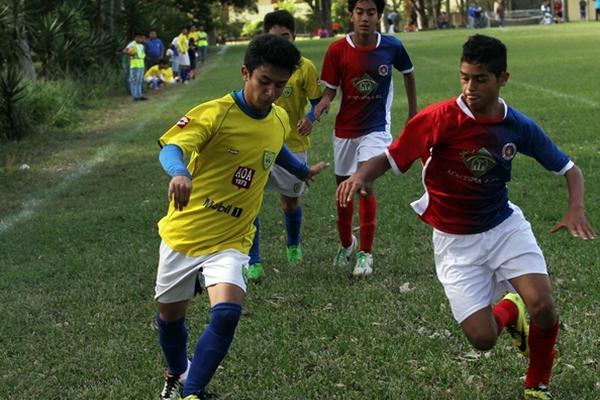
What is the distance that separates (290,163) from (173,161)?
1.03 metres

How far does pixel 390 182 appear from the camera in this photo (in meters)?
9.84

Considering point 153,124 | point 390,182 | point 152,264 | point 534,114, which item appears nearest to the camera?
point 152,264

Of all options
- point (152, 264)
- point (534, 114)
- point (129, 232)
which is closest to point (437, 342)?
point (152, 264)

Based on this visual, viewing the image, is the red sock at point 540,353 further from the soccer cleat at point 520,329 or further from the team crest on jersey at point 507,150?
the team crest on jersey at point 507,150

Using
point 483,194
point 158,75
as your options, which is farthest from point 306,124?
point 158,75

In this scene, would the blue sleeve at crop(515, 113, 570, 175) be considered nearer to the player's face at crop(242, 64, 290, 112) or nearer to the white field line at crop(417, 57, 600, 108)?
the player's face at crop(242, 64, 290, 112)

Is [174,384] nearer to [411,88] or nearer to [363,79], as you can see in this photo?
[363,79]

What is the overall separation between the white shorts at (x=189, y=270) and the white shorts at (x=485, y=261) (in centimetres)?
101

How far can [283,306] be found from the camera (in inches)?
228

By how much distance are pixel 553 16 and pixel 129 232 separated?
205 ft

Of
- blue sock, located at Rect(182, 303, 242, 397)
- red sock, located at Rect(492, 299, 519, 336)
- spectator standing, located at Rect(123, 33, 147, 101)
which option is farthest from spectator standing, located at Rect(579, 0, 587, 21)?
blue sock, located at Rect(182, 303, 242, 397)

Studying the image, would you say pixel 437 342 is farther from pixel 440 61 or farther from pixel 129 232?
pixel 440 61

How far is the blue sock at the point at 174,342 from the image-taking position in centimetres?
425

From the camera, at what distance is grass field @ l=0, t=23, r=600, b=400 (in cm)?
454
